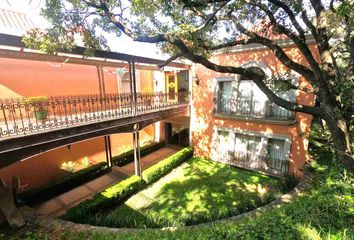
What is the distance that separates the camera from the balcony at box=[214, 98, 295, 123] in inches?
395

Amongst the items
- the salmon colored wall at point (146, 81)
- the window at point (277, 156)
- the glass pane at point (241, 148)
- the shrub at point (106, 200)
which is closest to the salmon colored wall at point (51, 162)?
the shrub at point (106, 200)

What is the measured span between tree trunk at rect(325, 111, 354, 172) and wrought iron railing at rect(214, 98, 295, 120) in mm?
5057

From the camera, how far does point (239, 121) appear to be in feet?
37.1

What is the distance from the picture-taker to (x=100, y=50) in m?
7.28

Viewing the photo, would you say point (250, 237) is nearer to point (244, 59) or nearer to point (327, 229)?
point (327, 229)

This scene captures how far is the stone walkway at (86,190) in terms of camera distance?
8367 millimetres

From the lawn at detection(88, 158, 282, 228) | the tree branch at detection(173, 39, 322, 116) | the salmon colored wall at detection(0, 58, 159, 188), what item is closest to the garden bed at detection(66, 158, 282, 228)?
the lawn at detection(88, 158, 282, 228)

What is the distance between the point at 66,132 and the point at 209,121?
27.8 ft

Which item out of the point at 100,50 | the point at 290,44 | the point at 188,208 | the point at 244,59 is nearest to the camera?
the point at 100,50

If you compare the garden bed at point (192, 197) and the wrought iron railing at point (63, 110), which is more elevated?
the wrought iron railing at point (63, 110)

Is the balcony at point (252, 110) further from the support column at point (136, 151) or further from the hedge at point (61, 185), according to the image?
the hedge at point (61, 185)

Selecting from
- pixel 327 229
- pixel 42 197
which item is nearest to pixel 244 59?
pixel 327 229

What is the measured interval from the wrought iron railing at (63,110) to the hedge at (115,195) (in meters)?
3.37

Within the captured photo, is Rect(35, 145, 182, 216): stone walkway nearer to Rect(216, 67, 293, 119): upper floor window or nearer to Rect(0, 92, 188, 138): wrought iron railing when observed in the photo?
Rect(0, 92, 188, 138): wrought iron railing
